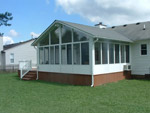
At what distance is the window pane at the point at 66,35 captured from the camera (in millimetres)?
11750

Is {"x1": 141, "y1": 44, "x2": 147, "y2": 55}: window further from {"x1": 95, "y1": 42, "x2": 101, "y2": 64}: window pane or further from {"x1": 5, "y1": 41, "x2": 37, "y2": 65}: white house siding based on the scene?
{"x1": 5, "y1": 41, "x2": 37, "y2": 65}: white house siding

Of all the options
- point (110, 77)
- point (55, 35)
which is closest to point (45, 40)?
point (55, 35)

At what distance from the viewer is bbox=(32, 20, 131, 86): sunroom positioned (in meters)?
10.5

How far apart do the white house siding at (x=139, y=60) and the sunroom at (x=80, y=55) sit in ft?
1.52

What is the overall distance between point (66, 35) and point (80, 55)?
6.36 ft

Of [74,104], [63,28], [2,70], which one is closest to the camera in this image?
[74,104]

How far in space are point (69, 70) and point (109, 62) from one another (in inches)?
104

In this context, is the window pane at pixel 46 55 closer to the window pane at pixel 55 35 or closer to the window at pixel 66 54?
the window pane at pixel 55 35

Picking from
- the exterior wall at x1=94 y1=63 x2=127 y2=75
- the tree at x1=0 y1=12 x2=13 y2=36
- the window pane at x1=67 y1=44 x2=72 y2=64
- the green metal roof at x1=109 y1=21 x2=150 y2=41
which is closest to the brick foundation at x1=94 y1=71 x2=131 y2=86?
the exterior wall at x1=94 y1=63 x2=127 y2=75

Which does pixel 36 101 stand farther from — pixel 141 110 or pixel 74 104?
pixel 141 110

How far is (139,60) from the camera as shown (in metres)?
13.5

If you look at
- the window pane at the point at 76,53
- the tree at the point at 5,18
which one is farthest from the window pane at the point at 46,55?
the tree at the point at 5,18

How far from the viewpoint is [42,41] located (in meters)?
14.1

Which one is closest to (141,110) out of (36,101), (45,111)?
(45,111)
